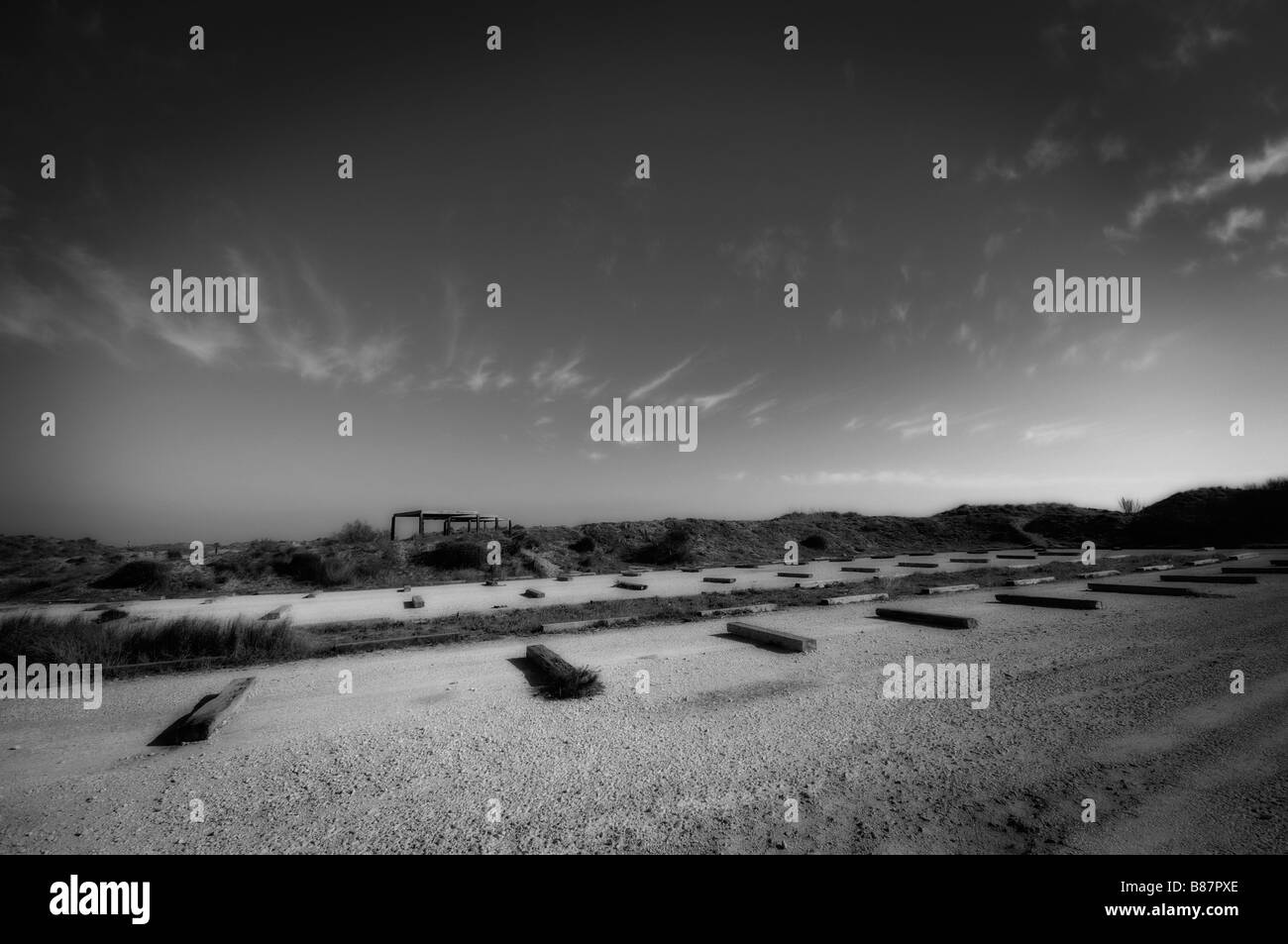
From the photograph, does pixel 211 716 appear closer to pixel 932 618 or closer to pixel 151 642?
pixel 151 642

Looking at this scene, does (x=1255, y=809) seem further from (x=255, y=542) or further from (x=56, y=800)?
(x=255, y=542)

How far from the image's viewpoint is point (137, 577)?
20.2 m

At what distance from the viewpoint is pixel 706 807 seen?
12.6ft

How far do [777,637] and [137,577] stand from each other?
25.3 metres

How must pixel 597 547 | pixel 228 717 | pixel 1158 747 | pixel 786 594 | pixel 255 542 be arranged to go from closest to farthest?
1. pixel 1158 747
2. pixel 228 717
3. pixel 786 594
4. pixel 255 542
5. pixel 597 547

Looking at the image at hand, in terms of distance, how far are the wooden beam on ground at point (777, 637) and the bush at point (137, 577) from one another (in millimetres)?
22924

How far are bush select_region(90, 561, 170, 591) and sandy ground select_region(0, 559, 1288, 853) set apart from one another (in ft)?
57.0

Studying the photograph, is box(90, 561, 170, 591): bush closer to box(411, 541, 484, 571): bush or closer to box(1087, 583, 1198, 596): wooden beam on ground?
box(411, 541, 484, 571): bush

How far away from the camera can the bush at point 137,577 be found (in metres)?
19.9

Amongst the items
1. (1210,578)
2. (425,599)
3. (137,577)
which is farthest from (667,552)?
(137,577)

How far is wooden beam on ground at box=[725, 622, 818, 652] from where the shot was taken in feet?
28.4

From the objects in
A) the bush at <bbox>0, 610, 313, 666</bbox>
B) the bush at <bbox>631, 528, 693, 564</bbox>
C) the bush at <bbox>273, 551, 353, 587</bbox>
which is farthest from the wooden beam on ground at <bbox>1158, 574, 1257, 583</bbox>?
the bush at <bbox>273, 551, 353, 587</bbox>
